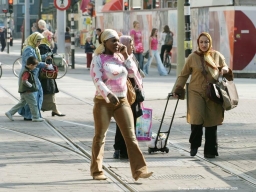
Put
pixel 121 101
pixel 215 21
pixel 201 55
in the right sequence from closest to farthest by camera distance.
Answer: pixel 121 101, pixel 201 55, pixel 215 21

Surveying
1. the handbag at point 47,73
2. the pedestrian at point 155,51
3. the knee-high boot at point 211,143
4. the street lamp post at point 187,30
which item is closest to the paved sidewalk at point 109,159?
the knee-high boot at point 211,143

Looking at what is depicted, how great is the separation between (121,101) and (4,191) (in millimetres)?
1553

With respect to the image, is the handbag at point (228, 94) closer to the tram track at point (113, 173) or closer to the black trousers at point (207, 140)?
the black trousers at point (207, 140)

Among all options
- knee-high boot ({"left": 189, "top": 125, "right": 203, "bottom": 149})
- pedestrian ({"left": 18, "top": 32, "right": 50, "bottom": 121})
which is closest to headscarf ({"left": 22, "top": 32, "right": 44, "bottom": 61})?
pedestrian ({"left": 18, "top": 32, "right": 50, "bottom": 121})

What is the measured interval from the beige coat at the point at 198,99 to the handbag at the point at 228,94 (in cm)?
16

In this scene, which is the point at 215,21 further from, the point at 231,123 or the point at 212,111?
the point at 212,111

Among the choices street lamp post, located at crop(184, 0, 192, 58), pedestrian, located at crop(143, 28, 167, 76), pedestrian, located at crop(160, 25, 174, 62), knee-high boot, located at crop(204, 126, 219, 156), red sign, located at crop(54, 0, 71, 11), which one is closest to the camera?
knee-high boot, located at crop(204, 126, 219, 156)

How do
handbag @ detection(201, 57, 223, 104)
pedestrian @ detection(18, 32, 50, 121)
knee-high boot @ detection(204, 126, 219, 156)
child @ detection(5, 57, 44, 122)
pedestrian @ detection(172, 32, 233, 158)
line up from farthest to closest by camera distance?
pedestrian @ detection(18, 32, 50, 121) < child @ detection(5, 57, 44, 122) < knee-high boot @ detection(204, 126, 219, 156) < pedestrian @ detection(172, 32, 233, 158) < handbag @ detection(201, 57, 223, 104)

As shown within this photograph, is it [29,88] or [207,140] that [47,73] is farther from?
[207,140]

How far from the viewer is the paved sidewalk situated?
30.1 feet

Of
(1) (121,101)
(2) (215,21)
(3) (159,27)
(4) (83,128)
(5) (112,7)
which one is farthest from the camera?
(5) (112,7)

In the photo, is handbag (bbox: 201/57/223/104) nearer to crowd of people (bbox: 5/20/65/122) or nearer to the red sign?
crowd of people (bbox: 5/20/65/122)

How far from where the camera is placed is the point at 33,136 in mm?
13508

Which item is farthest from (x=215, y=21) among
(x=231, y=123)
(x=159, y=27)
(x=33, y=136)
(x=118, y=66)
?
(x=118, y=66)
